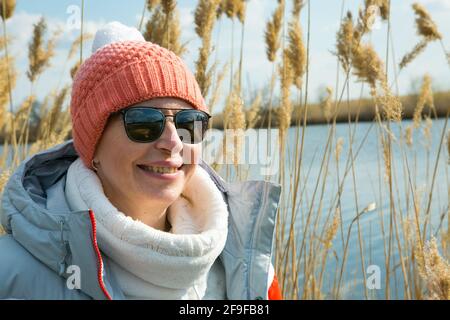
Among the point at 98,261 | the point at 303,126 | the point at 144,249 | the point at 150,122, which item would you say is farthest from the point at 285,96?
the point at 98,261

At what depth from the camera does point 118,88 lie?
1343mm

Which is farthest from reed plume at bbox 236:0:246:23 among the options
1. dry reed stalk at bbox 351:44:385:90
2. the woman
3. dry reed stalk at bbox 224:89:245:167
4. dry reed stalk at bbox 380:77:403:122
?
the woman

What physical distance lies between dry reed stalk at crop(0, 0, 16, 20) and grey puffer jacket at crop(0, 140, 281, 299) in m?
1.02

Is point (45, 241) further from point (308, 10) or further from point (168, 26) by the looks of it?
point (308, 10)

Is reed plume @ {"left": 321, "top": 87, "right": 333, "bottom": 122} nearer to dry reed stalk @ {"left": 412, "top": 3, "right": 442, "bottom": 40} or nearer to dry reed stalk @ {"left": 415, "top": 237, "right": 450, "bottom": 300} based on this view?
dry reed stalk @ {"left": 412, "top": 3, "right": 442, "bottom": 40}

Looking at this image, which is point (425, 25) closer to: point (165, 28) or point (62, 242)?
point (165, 28)

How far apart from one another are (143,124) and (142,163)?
0.09 m

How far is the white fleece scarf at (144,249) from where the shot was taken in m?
1.26

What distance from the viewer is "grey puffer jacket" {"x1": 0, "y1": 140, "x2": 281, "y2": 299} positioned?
115 centimetres

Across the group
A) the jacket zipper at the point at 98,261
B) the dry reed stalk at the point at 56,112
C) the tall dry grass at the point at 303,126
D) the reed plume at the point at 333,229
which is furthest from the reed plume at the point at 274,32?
the jacket zipper at the point at 98,261

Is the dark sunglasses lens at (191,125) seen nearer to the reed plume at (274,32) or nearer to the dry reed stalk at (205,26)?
the dry reed stalk at (205,26)

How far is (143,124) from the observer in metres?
1.30

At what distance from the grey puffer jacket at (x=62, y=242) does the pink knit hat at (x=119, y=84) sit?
0.43 ft
